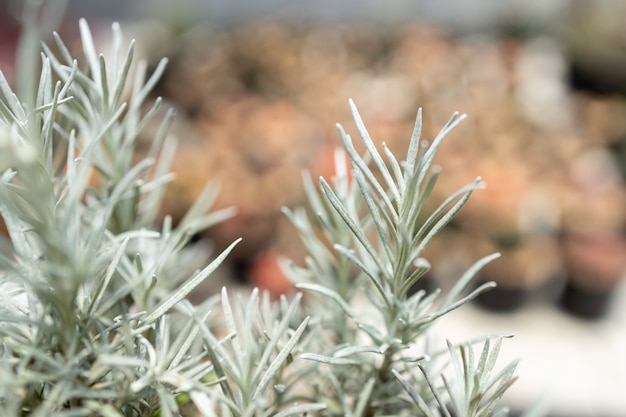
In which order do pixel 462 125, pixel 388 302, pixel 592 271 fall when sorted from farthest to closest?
pixel 462 125 < pixel 592 271 < pixel 388 302

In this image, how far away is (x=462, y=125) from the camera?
1520 millimetres

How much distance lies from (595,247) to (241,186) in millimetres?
704

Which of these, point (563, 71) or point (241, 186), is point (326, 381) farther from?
point (563, 71)

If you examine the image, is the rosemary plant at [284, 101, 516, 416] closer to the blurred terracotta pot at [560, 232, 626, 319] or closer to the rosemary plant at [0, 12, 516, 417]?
the rosemary plant at [0, 12, 516, 417]

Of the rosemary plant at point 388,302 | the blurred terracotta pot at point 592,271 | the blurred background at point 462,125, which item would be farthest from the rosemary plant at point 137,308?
the blurred terracotta pot at point 592,271

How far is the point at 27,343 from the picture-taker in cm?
23

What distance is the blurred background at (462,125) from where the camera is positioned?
1.17 meters

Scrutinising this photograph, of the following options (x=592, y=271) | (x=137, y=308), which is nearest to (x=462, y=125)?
(x=592, y=271)

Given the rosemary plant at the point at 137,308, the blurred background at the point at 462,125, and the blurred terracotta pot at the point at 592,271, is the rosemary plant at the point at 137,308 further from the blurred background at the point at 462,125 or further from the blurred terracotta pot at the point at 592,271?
the blurred terracotta pot at the point at 592,271

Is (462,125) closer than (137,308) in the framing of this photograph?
No

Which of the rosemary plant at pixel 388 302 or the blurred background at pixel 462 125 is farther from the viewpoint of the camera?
the blurred background at pixel 462 125

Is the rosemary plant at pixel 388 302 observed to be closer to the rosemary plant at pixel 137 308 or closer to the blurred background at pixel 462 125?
the rosemary plant at pixel 137 308

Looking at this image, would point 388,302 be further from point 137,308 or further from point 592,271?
point 592,271

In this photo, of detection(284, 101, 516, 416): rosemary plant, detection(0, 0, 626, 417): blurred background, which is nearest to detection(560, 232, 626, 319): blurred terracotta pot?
detection(0, 0, 626, 417): blurred background
